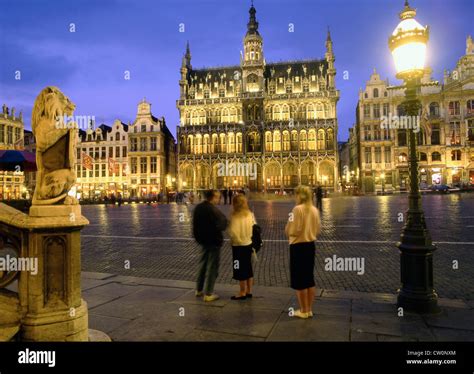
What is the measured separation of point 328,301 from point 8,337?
3.95 m

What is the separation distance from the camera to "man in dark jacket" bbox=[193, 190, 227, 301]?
5312 mm

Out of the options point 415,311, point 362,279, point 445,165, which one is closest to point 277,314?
point 415,311

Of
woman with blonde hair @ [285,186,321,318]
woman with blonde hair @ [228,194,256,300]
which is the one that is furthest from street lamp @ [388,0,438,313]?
woman with blonde hair @ [228,194,256,300]

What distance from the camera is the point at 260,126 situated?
199 feet

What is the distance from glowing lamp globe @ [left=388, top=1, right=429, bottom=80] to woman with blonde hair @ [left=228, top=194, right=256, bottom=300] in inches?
122

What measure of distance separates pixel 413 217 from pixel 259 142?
5646cm

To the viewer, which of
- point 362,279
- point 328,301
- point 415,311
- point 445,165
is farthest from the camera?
point 445,165

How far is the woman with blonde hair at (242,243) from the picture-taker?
5266 mm

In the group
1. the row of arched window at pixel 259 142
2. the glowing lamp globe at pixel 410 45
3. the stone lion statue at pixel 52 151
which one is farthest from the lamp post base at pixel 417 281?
the row of arched window at pixel 259 142

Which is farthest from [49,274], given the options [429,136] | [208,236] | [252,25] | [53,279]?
[252,25]

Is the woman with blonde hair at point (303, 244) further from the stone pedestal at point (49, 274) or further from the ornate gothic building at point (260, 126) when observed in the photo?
the ornate gothic building at point (260, 126)

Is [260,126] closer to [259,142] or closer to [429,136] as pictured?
[259,142]
